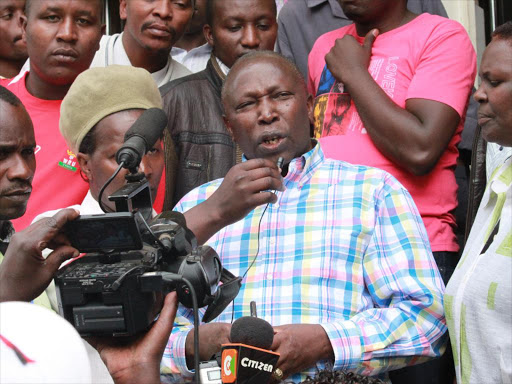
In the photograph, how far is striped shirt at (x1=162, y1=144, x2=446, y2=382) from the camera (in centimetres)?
314

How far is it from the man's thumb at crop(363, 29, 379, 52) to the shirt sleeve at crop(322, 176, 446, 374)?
93 cm

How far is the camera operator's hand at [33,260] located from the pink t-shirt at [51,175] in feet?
4.18

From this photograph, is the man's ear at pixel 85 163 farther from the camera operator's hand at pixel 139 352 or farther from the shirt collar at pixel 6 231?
the camera operator's hand at pixel 139 352

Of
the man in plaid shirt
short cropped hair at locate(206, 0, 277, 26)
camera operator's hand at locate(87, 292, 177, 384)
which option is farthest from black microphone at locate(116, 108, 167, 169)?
short cropped hair at locate(206, 0, 277, 26)

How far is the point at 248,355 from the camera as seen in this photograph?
246cm

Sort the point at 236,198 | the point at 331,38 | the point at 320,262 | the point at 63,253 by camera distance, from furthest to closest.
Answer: the point at 331,38 < the point at 320,262 < the point at 236,198 < the point at 63,253

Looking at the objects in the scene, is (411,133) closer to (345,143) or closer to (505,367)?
(345,143)

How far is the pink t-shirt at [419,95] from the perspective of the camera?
372 centimetres

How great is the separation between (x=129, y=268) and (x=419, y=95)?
1963 millimetres

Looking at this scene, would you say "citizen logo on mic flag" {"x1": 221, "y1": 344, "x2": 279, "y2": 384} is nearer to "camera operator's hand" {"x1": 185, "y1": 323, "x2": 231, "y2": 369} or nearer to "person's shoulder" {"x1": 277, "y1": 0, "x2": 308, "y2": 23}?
"camera operator's hand" {"x1": 185, "y1": 323, "x2": 231, "y2": 369}

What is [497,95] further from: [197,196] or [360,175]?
[197,196]

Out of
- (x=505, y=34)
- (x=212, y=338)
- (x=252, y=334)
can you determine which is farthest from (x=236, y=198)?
(x=505, y=34)

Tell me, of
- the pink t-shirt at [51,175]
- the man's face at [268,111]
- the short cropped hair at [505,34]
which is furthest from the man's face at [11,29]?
the short cropped hair at [505,34]

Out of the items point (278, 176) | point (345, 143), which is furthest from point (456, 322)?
point (345, 143)
